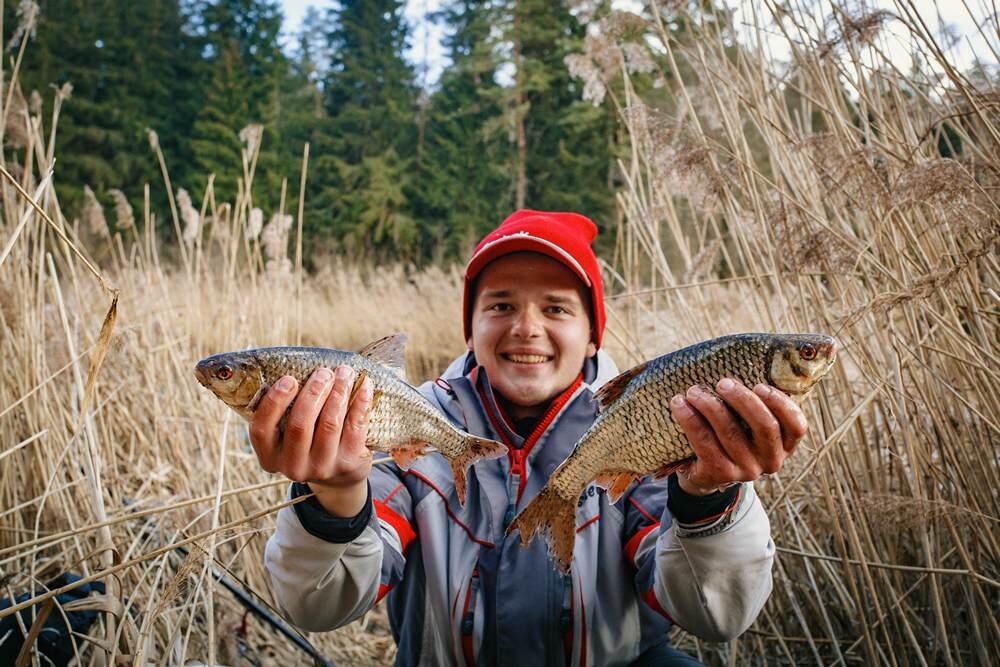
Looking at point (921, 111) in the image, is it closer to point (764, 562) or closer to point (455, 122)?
point (764, 562)

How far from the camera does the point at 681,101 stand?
7.20 feet

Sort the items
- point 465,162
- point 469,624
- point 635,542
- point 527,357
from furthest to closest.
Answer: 1. point 465,162
2. point 527,357
3. point 635,542
4. point 469,624

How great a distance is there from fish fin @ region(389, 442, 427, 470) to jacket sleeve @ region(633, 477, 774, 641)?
555 millimetres

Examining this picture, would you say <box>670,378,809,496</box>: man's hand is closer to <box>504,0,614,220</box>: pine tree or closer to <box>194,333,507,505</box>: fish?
<box>194,333,507,505</box>: fish

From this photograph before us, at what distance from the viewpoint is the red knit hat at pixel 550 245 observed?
178cm

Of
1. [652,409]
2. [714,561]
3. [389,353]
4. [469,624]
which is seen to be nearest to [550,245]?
[389,353]

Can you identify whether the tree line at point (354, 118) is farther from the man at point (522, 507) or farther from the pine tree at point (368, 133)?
the man at point (522, 507)

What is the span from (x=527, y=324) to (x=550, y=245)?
0.23 meters

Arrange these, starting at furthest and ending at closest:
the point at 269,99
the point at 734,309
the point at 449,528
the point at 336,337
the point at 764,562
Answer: the point at 269,99 → the point at 336,337 → the point at 734,309 → the point at 449,528 → the point at 764,562

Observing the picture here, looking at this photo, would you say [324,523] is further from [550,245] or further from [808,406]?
[808,406]

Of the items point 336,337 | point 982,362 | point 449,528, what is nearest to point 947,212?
point 982,362

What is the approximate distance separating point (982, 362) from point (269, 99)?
2080cm

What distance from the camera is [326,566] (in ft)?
4.64

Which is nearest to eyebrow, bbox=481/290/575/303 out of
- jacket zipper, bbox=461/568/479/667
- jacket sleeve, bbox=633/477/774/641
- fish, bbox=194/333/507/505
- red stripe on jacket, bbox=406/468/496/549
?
fish, bbox=194/333/507/505
